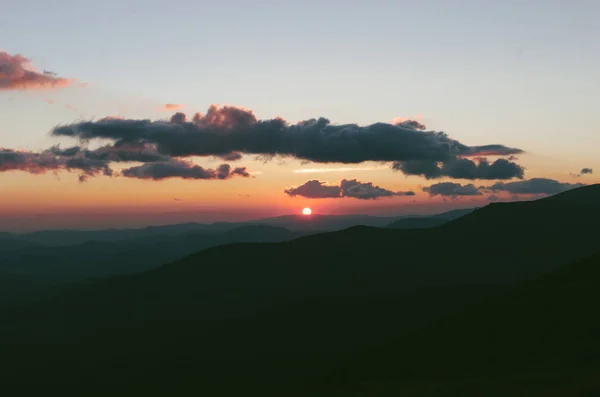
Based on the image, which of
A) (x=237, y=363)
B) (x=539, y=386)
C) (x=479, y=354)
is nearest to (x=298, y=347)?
(x=237, y=363)

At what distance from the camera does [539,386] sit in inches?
2498

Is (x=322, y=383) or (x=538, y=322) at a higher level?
(x=538, y=322)

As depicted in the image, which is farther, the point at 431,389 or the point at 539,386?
the point at 431,389

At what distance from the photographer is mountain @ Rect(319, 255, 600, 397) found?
225ft

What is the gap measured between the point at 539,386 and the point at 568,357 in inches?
693

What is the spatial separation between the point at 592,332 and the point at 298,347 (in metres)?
122

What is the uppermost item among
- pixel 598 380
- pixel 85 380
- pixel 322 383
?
pixel 598 380

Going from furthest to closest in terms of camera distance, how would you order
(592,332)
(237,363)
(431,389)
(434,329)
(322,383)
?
(237,363), (434,329), (322,383), (592,332), (431,389)

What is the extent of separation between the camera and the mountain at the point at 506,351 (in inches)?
2699

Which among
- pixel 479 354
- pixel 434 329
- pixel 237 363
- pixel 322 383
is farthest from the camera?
pixel 237 363

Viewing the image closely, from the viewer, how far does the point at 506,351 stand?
297 feet

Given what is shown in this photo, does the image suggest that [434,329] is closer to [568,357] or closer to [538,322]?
[538,322]

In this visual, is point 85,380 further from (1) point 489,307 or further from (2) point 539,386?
(2) point 539,386

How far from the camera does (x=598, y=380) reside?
59.7m
